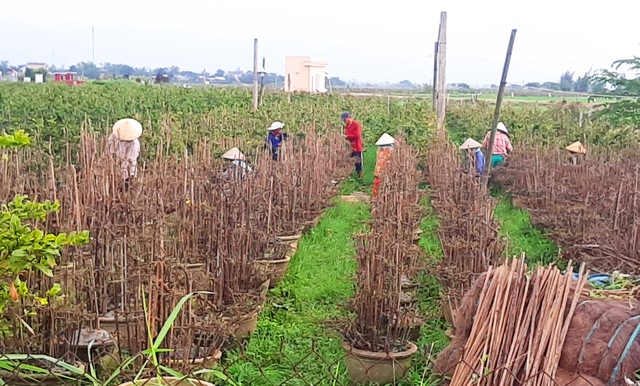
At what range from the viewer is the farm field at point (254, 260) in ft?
9.69

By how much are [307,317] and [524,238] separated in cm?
338

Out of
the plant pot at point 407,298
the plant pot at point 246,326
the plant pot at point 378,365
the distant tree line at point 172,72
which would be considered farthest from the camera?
the distant tree line at point 172,72

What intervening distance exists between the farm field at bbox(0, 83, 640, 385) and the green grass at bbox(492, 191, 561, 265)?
4cm

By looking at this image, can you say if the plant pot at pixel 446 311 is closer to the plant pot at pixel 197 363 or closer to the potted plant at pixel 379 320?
the potted plant at pixel 379 320

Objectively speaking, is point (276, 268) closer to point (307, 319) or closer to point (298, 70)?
point (307, 319)

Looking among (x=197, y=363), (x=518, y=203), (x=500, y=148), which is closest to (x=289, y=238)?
(x=197, y=363)

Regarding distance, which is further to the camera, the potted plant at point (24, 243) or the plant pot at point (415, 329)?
the plant pot at point (415, 329)

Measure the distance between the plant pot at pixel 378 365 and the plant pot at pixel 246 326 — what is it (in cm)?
69

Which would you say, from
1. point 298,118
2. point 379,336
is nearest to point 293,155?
point 379,336

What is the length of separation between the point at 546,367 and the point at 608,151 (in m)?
8.17

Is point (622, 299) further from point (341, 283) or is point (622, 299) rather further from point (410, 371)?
point (341, 283)

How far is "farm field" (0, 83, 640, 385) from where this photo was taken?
295 centimetres

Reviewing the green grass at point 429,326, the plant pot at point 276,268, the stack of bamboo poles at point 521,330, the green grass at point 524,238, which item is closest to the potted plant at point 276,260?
the plant pot at point 276,268

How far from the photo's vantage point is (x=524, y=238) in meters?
7.46
